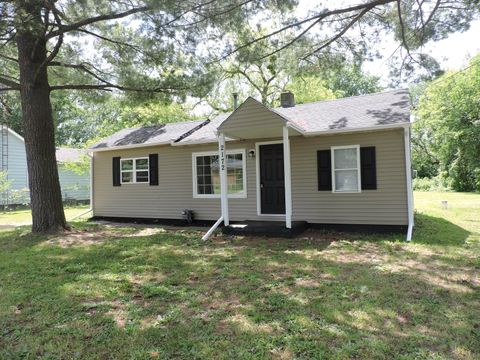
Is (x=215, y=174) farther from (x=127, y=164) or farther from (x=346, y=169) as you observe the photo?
(x=346, y=169)

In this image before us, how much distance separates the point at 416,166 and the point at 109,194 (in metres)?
29.7

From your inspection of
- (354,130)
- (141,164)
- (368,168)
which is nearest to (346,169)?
(368,168)

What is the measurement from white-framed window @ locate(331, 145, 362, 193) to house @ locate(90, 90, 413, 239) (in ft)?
0.08

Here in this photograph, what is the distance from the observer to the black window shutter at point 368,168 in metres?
8.64

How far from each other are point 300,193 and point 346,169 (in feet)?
4.43

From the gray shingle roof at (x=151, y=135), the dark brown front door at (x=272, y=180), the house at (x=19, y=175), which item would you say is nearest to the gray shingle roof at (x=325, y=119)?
the gray shingle roof at (x=151, y=135)

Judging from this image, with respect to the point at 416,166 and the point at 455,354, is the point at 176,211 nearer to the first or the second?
the point at 455,354

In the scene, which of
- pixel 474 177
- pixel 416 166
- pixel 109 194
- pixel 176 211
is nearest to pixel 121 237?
pixel 176 211

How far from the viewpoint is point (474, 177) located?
2292cm

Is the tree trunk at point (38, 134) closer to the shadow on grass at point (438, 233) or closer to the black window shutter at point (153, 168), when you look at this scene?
the black window shutter at point (153, 168)

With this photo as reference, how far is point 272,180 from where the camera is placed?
9.91 metres

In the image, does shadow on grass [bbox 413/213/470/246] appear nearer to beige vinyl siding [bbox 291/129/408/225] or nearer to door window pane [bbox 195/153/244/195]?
beige vinyl siding [bbox 291/129/408/225]

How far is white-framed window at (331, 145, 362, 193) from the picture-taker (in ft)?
29.1

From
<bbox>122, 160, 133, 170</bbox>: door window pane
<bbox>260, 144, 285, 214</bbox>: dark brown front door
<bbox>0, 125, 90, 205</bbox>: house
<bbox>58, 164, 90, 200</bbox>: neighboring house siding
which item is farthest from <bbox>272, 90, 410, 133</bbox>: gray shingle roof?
<bbox>58, 164, 90, 200</bbox>: neighboring house siding
